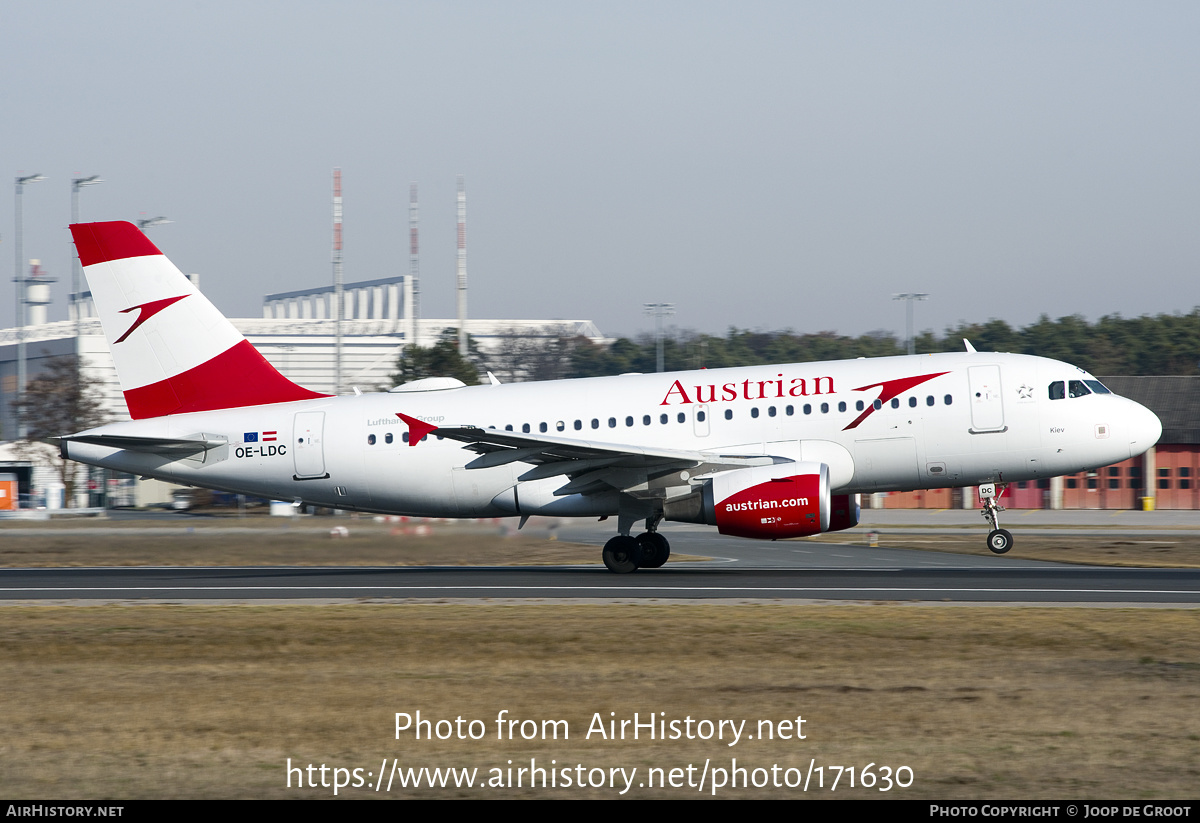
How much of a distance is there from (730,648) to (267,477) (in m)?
14.1

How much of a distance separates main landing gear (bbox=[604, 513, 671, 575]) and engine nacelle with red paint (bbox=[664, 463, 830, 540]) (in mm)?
2047

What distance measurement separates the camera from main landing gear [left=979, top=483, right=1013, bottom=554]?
78.5ft

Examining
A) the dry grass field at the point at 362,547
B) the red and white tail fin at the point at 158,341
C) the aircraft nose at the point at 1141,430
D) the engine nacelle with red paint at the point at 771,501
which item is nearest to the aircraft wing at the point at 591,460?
the engine nacelle with red paint at the point at 771,501

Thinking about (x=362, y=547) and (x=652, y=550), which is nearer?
(x=362, y=547)

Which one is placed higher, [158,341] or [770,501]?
[158,341]

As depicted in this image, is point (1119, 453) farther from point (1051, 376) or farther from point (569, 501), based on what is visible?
point (569, 501)

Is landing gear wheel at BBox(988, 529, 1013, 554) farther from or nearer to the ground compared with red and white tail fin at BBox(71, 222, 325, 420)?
nearer to the ground

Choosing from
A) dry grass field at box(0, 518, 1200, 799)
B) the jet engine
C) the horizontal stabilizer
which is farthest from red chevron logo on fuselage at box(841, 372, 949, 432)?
the horizontal stabilizer

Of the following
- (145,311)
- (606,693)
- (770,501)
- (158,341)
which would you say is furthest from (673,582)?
(145,311)

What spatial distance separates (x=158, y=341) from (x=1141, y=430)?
2090 centimetres

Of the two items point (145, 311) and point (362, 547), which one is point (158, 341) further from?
point (362, 547)

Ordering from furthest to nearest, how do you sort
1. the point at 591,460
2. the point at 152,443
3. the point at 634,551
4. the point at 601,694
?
the point at 152,443 < the point at 634,551 < the point at 591,460 < the point at 601,694

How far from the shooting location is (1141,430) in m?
24.3

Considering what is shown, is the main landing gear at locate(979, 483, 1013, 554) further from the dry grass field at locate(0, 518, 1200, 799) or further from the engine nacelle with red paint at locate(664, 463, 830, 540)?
the dry grass field at locate(0, 518, 1200, 799)
